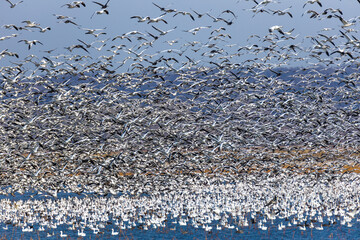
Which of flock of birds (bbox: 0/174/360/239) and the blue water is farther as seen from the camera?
flock of birds (bbox: 0/174/360/239)

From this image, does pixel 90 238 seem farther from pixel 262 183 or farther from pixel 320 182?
pixel 320 182

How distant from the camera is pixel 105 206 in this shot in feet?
164

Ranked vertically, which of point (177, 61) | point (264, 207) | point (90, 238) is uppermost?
point (177, 61)

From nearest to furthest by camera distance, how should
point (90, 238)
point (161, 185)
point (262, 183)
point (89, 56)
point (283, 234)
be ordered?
1. point (90, 238)
2. point (283, 234)
3. point (89, 56)
4. point (161, 185)
5. point (262, 183)

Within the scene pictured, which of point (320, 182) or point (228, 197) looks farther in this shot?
point (320, 182)

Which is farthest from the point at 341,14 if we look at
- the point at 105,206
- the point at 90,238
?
the point at 105,206

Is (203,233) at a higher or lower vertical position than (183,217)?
lower

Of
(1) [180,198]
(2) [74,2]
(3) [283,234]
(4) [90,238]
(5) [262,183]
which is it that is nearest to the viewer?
(2) [74,2]

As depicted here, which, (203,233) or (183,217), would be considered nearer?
(203,233)

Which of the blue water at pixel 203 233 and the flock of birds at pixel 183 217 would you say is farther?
the flock of birds at pixel 183 217

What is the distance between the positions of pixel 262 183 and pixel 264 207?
17822 millimetres

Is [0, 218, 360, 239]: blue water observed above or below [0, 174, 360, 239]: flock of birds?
below

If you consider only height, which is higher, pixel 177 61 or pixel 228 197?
pixel 177 61

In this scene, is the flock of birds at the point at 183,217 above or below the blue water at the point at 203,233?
above
